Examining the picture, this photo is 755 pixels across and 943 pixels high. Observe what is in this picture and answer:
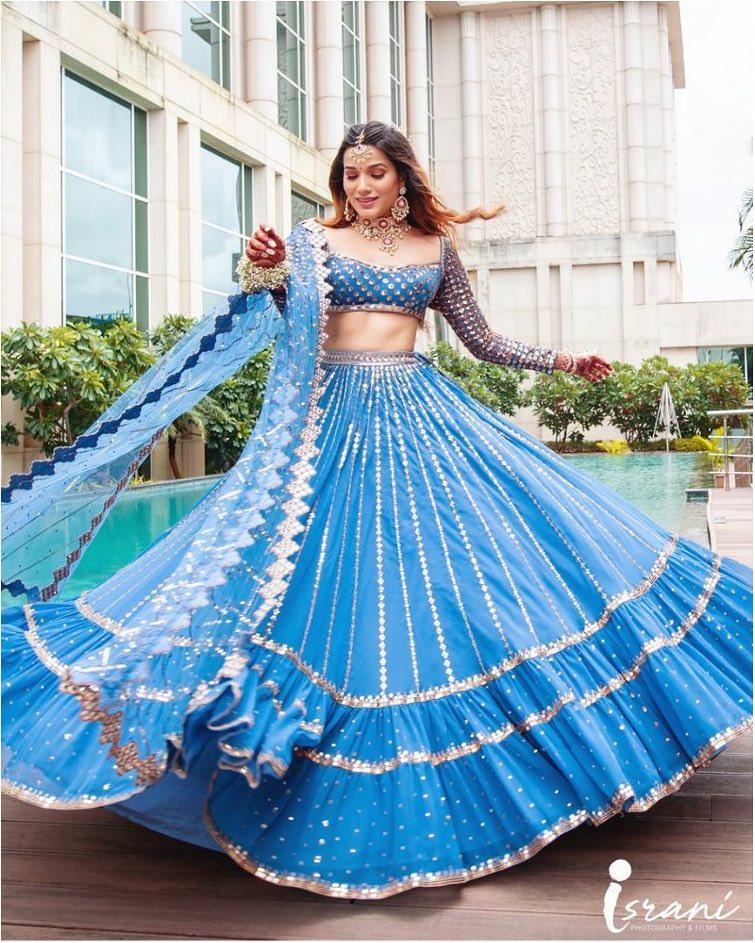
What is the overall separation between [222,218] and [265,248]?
43.5 ft

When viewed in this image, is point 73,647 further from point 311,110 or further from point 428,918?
point 311,110

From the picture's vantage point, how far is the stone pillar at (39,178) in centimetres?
1048

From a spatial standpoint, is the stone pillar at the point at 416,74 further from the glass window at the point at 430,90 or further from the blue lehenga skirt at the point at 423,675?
the blue lehenga skirt at the point at 423,675

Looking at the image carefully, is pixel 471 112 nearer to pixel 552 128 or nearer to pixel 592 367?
pixel 552 128

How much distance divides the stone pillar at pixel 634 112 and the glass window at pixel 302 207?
35.1ft

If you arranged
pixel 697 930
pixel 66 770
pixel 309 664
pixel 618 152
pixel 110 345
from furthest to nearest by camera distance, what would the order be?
pixel 618 152 → pixel 110 345 → pixel 309 664 → pixel 66 770 → pixel 697 930


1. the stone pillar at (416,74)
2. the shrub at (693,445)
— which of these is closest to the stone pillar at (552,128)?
the stone pillar at (416,74)

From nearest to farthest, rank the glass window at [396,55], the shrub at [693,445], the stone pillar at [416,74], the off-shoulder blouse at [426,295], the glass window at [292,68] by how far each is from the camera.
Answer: the off-shoulder blouse at [426,295]
the glass window at [292,68]
the shrub at [693,445]
the glass window at [396,55]
the stone pillar at [416,74]

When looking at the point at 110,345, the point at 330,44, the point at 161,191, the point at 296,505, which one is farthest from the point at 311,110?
the point at 296,505

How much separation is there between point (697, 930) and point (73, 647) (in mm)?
1405

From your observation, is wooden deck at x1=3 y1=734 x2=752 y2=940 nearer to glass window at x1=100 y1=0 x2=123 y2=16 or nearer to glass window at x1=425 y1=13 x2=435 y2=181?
glass window at x1=100 y1=0 x2=123 y2=16

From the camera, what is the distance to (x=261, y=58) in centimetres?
1541

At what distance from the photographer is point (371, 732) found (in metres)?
2.05

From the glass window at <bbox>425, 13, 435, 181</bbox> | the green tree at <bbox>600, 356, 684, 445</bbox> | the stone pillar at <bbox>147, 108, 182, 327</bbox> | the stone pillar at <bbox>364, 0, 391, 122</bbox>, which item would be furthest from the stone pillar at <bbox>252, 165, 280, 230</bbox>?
the glass window at <bbox>425, 13, 435, 181</bbox>
